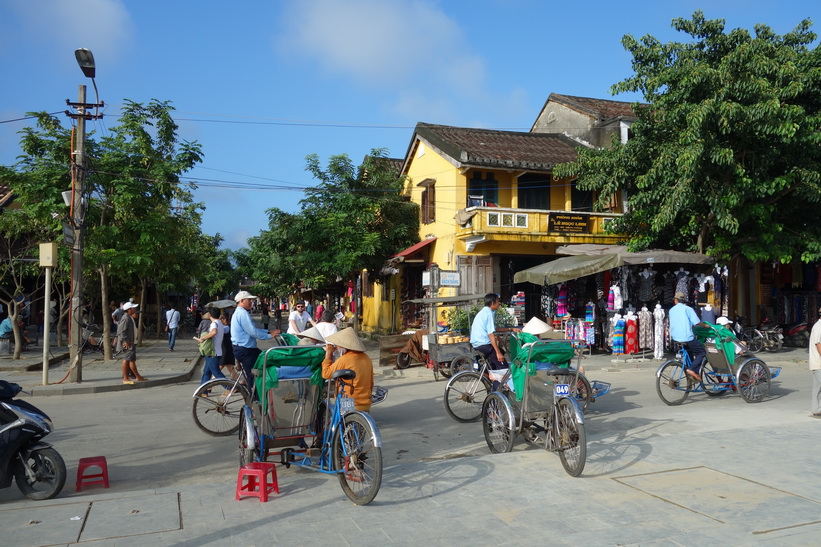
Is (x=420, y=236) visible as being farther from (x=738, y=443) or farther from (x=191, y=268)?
(x=738, y=443)

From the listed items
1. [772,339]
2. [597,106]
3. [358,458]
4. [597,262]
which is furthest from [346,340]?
[597,106]

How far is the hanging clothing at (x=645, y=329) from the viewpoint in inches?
706

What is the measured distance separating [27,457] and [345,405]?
2928 mm

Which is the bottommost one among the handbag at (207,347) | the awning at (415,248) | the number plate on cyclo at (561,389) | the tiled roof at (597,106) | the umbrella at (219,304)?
the number plate on cyclo at (561,389)

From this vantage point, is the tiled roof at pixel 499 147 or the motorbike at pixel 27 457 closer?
the motorbike at pixel 27 457

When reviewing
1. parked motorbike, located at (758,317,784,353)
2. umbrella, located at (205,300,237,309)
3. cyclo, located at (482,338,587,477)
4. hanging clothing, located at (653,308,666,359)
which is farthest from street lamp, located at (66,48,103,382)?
parked motorbike, located at (758,317,784,353)

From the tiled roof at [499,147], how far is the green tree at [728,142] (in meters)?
4.22

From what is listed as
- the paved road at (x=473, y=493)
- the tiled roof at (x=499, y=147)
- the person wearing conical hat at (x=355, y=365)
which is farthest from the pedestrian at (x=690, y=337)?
the tiled roof at (x=499, y=147)

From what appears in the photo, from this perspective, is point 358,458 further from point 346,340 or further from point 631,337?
point 631,337

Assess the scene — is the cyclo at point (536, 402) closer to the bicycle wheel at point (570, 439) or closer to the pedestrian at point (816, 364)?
the bicycle wheel at point (570, 439)

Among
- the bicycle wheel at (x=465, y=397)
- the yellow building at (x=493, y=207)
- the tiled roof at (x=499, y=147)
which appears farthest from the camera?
the tiled roof at (x=499, y=147)

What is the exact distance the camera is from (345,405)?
5840mm

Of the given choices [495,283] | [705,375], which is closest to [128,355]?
[705,375]

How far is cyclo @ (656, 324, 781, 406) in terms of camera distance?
1055 cm
